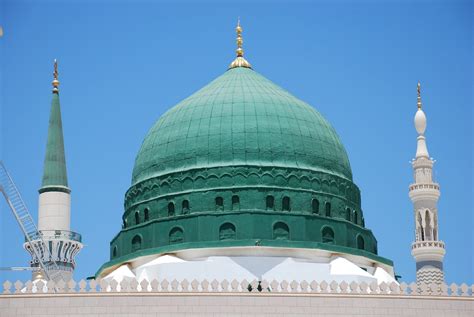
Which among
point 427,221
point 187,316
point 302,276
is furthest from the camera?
point 427,221

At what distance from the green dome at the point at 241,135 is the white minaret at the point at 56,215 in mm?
2017

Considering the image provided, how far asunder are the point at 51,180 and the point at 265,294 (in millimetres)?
9806

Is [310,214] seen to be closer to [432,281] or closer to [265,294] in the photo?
[432,281]

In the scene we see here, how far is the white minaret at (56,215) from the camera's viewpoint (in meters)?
32.3

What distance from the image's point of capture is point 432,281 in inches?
1217

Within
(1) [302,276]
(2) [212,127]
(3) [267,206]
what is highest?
(2) [212,127]

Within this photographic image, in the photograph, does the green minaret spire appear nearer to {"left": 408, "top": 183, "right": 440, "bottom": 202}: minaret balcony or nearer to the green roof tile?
the green roof tile

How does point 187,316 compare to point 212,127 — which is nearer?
point 187,316

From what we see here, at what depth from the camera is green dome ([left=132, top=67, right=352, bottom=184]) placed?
32.5 metres

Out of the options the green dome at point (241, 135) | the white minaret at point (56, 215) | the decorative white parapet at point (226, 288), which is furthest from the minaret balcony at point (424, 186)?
the white minaret at point (56, 215)

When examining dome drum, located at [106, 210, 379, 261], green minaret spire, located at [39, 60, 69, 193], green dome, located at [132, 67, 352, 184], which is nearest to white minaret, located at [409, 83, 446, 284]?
dome drum, located at [106, 210, 379, 261]

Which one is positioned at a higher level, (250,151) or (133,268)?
(250,151)

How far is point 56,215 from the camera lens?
32.8 metres

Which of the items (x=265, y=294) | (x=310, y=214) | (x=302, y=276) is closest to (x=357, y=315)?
(x=265, y=294)
